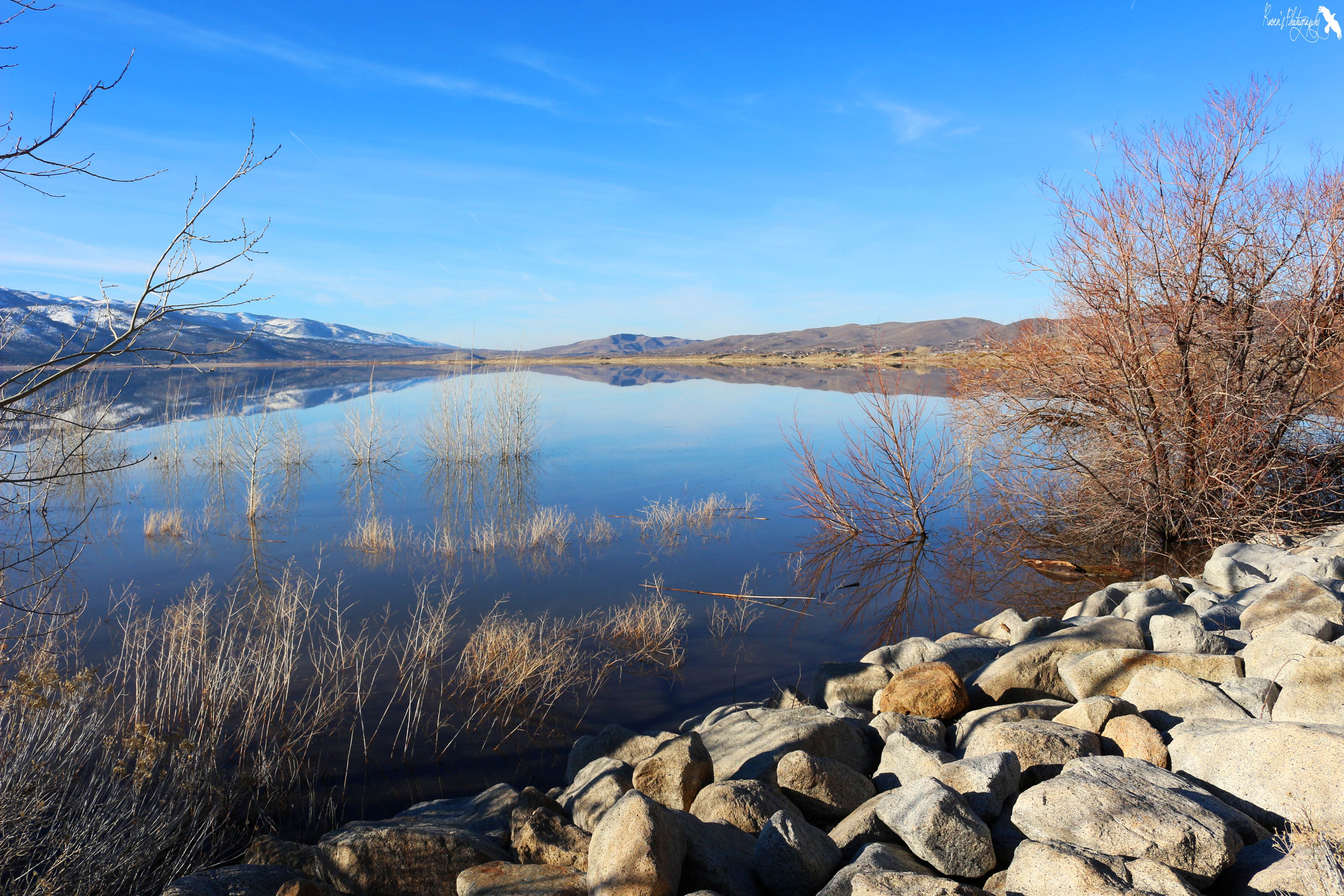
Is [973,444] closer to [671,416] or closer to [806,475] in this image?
[806,475]

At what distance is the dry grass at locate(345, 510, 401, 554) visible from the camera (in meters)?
11.9

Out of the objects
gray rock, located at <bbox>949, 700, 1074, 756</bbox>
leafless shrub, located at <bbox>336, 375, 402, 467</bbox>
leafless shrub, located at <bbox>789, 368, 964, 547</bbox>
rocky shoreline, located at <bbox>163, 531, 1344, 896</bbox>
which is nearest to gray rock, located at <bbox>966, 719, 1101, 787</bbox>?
rocky shoreline, located at <bbox>163, 531, 1344, 896</bbox>

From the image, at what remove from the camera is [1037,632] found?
7.00 m

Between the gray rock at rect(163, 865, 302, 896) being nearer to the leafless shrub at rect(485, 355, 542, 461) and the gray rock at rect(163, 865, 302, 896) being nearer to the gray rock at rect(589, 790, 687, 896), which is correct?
the gray rock at rect(589, 790, 687, 896)

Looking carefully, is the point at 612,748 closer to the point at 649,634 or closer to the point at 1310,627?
the point at 649,634

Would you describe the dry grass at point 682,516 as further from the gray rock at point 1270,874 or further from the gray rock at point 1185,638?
the gray rock at point 1270,874

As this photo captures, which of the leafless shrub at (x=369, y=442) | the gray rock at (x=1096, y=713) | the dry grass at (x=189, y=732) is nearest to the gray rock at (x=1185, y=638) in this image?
the gray rock at (x=1096, y=713)

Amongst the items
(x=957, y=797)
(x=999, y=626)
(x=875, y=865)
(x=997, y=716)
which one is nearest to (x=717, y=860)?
(x=875, y=865)

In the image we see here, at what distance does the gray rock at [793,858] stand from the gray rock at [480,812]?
1.58 metres

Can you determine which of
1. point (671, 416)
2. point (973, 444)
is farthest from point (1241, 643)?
point (671, 416)

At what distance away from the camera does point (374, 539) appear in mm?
12031

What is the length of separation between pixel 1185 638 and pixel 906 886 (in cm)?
417

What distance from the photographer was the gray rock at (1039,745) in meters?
4.07

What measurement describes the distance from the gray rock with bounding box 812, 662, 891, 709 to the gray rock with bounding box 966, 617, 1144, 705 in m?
0.71
